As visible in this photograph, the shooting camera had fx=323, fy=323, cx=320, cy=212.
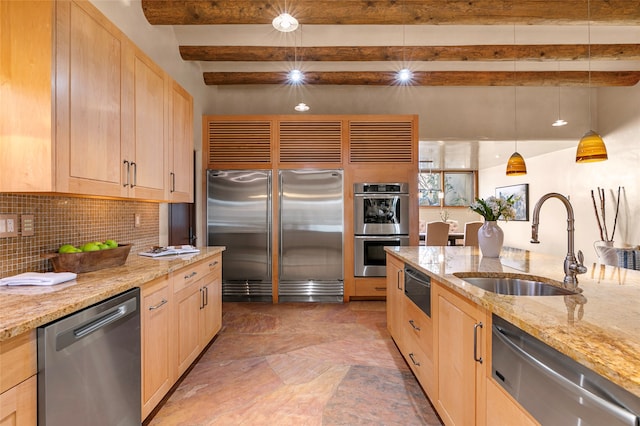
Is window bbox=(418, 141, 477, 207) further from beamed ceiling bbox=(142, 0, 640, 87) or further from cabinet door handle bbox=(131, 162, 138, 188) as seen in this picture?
cabinet door handle bbox=(131, 162, 138, 188)

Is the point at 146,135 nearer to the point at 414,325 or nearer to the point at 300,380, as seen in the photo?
the point at 300,380

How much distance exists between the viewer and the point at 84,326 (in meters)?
1.25

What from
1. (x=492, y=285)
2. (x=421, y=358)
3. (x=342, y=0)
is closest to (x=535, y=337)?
(x=492, y=285)

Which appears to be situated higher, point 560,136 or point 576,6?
point 576,6

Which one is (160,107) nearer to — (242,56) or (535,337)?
(242,56)

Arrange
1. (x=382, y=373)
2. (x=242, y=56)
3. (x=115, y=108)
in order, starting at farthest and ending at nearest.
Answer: (x=242, y=56)
(x=382, y=373)
(x=115, y=108)

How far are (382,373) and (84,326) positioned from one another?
1.94 m

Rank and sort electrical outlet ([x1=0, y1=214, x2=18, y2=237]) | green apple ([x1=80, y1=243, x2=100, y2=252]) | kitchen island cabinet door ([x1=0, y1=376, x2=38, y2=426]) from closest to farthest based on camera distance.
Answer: kitchen island cabinet door ([x1=0, y1=376, x2=38, y2=426])
electrical outlet ([x1=0, y1=214, x2=18, y2=237])
green apple ([x1=80, y1=243, x2=100, y2=252])

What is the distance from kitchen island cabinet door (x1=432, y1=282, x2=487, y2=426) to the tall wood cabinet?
1944 mm

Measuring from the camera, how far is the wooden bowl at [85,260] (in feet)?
5.62

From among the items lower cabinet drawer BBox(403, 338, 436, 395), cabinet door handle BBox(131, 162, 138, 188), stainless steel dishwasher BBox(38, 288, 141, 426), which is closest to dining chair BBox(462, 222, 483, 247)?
lower cabinet drawer BBox(403, 338, 436, 395)

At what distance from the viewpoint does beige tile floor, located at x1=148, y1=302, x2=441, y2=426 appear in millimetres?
1916

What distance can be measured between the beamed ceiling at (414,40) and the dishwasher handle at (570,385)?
3.11m

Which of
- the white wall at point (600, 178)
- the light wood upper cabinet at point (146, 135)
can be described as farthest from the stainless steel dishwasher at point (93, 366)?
the white wall at point (600, 178)
